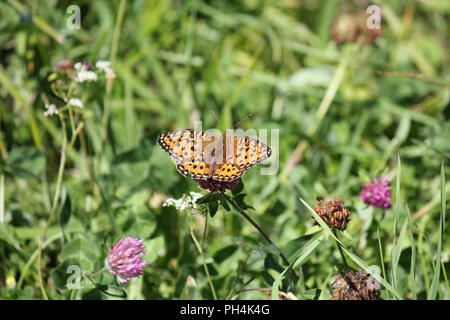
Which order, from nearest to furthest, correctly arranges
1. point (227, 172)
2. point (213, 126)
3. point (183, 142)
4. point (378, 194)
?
point (227, 172) → point (183, 142) → point (378, 194) → point (213, 126)

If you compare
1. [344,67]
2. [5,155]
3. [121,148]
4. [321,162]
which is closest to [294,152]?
[321,162]

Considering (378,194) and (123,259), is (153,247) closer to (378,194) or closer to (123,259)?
(123,259)

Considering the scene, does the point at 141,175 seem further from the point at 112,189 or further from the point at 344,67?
the point at 344,67

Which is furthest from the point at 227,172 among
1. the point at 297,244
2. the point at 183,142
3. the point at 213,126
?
the point at 213,126

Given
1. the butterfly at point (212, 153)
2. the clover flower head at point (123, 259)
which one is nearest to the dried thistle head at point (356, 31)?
the butterfly at point (212, 153)

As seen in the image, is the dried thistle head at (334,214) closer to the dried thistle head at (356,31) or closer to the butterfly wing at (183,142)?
the butterfly wing at (183,142)
